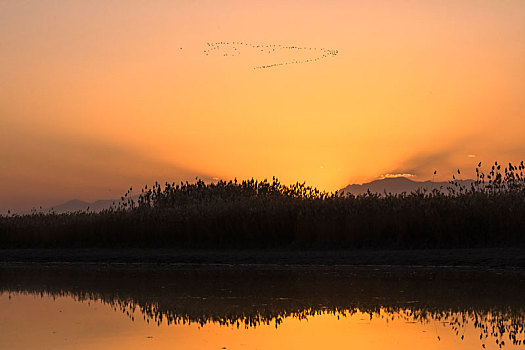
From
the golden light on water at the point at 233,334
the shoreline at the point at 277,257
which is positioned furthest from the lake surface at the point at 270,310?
the shoreline at the point at 277,257

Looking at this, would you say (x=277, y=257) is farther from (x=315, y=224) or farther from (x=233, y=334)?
(x=233, y=334)

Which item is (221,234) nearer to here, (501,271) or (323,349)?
(501,271)

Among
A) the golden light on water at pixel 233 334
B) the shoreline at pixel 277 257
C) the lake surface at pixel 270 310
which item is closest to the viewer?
the golden light on water at pixel 233 334

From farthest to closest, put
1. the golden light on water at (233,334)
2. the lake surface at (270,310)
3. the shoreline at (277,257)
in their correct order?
the shoreline at (277,257)
the lake surface at (270,310)
the golden light on water at (233,334)

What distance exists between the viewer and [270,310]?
41.2ft

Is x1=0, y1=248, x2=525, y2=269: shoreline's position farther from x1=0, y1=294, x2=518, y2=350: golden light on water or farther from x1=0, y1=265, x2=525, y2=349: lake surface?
x1=0, y1=294, x2=518, y2=350: golden light on water

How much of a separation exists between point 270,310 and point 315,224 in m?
12.3

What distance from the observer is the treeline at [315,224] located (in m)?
23.2

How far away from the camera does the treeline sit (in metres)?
23.2

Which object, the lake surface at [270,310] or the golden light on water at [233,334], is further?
the lake surface at [270,310]

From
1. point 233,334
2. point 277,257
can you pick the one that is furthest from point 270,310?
point 277,257

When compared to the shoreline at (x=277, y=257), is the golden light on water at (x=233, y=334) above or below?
below

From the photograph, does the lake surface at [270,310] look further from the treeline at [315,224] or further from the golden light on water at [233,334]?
the treeline at [315,224]

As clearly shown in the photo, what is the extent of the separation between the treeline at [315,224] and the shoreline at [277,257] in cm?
114
